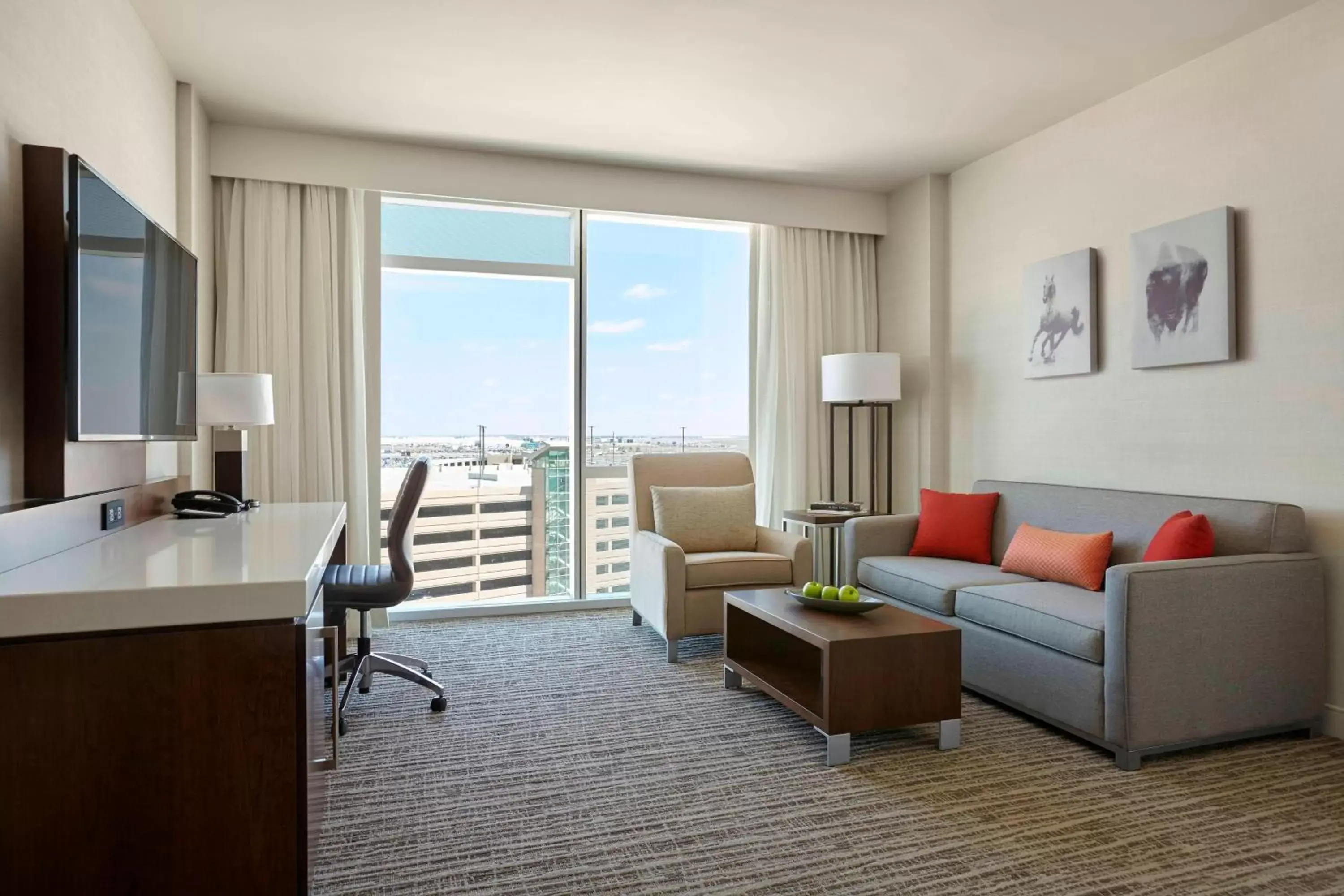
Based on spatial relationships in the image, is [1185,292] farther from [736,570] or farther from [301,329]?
[301,329]

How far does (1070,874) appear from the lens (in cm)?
205

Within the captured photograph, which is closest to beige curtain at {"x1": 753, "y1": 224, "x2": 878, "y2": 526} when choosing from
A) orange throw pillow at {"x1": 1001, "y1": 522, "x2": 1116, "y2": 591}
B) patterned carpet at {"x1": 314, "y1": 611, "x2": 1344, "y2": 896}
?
orange throw pillow at {"x1": 1001, "y1": 522, "x2": 1116, "y2": 591}

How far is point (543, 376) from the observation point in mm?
5176

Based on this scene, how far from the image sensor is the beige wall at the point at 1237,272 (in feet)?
9.97

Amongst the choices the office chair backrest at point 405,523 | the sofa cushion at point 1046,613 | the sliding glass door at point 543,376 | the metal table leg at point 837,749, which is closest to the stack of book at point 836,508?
the sliding glass door at point 543,376

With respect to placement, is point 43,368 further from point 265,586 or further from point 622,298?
point 622,298

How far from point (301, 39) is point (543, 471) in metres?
2.71

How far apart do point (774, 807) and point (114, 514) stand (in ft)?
7.12

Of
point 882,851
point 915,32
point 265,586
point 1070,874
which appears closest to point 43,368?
point 265,586

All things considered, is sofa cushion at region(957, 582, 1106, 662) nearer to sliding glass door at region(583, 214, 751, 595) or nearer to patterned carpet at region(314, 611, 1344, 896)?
patterned carpet at region(314, 611, 1344, 896)

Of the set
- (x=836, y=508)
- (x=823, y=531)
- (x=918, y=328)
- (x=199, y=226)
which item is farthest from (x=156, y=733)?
(x=918, y=328)

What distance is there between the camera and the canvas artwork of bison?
3357 millimetres

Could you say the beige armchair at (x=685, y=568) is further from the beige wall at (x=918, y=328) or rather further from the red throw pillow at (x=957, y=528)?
the beige wall at (x=918, y=328)

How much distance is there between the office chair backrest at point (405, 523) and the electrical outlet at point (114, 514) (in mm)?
928
